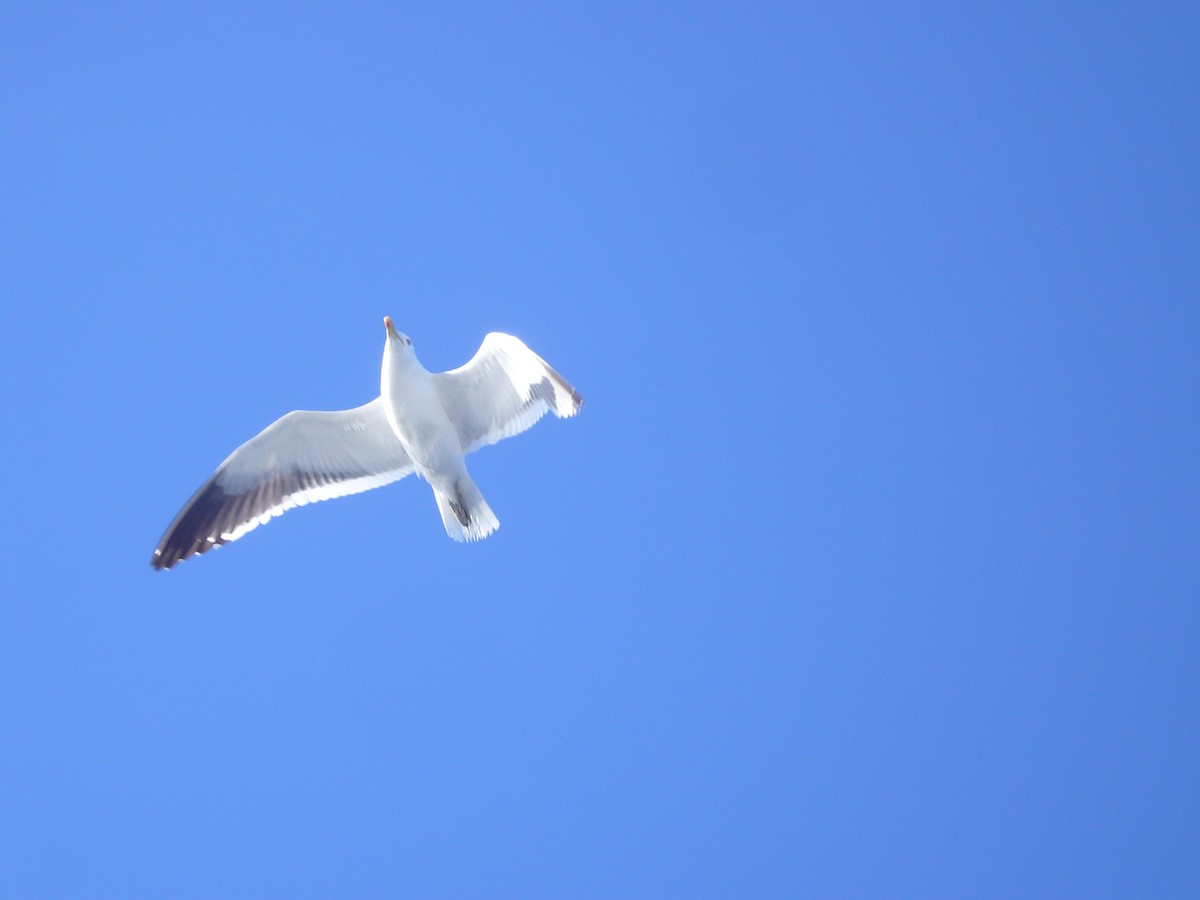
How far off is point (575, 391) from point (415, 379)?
4.38ft

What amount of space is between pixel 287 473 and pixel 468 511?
160 centimetres

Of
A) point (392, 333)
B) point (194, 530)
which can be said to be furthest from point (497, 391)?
point (194, 530)

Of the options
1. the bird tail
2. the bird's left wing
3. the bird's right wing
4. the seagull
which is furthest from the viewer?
the bird's right wing

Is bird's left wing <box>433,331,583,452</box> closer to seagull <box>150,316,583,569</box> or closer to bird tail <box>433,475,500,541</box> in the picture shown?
seagull <box>150,316,583,569</box>

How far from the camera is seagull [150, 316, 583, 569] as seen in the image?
7.88 meters

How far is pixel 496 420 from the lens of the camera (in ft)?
26.9

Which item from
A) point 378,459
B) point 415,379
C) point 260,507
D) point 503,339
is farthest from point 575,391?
point 260,507

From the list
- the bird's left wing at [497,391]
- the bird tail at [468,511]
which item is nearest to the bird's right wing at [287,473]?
the bird's left wing at [497,391]

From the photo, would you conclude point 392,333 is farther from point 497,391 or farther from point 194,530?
point 194,530

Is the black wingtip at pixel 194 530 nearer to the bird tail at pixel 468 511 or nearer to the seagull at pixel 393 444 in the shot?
the seagull at pixel 393 444

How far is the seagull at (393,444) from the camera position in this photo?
788cm

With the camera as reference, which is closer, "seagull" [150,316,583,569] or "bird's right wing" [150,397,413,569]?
"seagull" [150,316,583,569]

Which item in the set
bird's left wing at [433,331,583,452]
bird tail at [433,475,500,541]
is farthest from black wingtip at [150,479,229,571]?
bird's left wing at [433,331,583,452]

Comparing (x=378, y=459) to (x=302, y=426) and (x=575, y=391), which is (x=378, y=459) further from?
(x=575, y=391)
